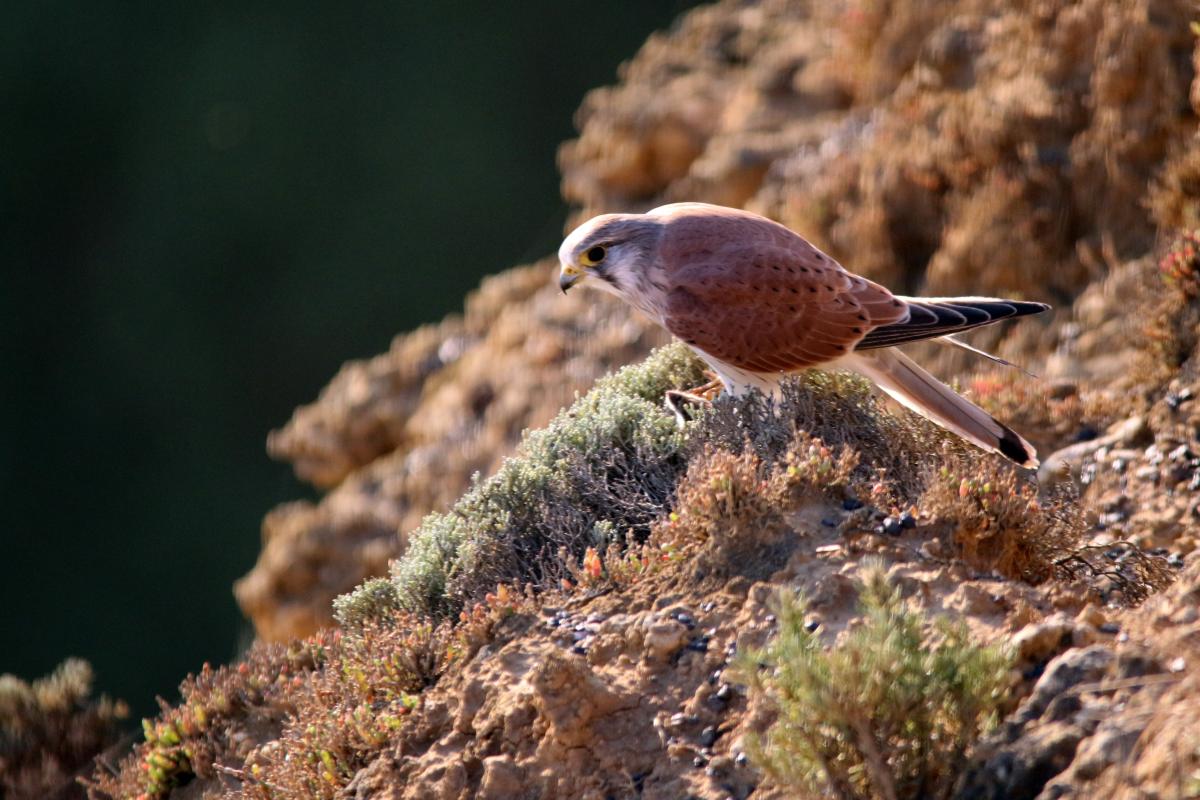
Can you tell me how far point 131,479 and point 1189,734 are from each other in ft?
57.1

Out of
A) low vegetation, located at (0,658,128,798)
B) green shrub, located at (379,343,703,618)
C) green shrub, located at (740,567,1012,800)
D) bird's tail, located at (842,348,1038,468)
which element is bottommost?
green shrub, located at (740,567,1012,800)

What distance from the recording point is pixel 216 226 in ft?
64.0

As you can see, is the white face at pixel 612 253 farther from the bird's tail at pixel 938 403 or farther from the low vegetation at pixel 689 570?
the bird's tail at pixel 938 403

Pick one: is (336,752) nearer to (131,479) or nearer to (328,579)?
(328,579)

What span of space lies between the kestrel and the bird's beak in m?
0.25

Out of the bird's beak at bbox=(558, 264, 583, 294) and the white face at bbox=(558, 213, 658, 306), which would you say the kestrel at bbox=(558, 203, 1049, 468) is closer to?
the white face at bbox=(558, 213, 658, 306)

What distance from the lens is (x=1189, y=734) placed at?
2.19m

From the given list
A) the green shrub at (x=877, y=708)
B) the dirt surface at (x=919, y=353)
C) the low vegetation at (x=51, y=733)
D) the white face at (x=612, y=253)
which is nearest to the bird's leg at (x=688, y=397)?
the white face at (x=612, y=253)

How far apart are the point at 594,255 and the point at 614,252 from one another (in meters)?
0.09

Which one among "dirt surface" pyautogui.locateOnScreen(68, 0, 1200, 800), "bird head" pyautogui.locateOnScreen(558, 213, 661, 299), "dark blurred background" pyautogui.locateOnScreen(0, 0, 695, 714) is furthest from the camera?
"dark blurred background" pyautogui.locateOnScreen(0, 0, 695, 714)

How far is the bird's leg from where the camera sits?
4.57 metres

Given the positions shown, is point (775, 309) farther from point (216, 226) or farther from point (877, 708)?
point (216, 226)

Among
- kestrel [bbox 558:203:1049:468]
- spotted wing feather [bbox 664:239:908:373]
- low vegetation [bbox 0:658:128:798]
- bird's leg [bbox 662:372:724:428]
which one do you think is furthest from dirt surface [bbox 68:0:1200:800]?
low vegetation [bbox 0:658:128:798]

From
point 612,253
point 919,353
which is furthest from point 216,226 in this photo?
point 612,253
